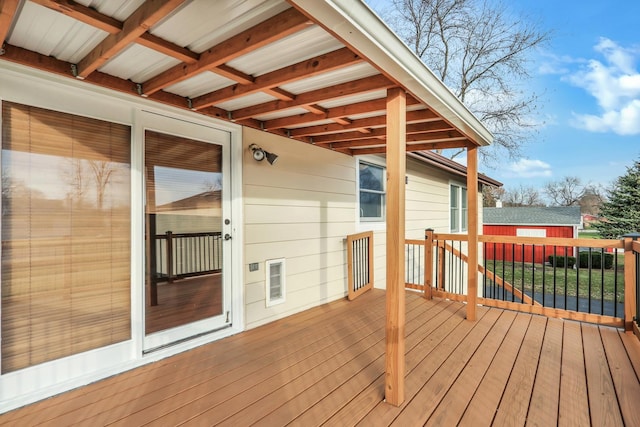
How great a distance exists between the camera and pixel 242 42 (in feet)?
5.44

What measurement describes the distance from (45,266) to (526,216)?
23.0 meters

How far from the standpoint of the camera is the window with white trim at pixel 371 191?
5.16 m

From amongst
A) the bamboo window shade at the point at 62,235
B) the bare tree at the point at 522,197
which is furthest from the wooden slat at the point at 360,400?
the bare tree at the point at 522,197

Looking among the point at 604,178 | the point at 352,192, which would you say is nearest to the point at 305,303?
the point at 352,192

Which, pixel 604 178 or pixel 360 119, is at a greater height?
pixel 604 178

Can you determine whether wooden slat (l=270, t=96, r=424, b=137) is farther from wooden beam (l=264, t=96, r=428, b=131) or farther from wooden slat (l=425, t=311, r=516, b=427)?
wooden slat (l=425, t=311, r=516, b=427)

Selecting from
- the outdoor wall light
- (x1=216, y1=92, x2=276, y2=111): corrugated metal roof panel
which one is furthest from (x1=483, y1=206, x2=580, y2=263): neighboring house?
(x1=216, y1=92, x2=276, y2=111): corrugated metal roof panel

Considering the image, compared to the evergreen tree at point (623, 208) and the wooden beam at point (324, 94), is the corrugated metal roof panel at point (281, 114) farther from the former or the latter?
the evergreen tree at point (623, 208)

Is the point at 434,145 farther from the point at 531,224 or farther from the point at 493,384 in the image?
the point at 531,224

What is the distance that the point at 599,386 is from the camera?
2.23m

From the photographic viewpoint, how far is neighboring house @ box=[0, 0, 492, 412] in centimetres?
163

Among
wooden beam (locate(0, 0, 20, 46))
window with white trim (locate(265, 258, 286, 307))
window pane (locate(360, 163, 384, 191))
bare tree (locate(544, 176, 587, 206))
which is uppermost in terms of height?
bare tree (locate(544, 176, 587, 206))

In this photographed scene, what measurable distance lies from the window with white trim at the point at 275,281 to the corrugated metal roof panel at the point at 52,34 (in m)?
2.38

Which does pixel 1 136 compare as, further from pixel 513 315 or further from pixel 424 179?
pixel 424 179
